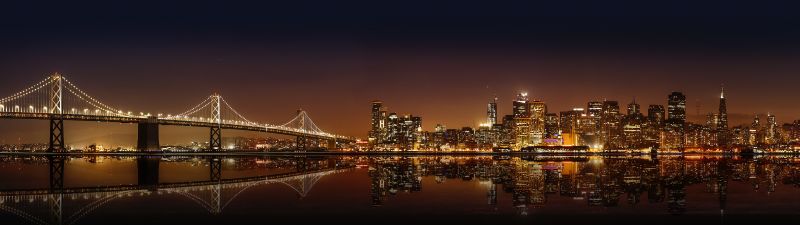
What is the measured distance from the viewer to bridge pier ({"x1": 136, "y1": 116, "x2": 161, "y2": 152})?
100312 mm

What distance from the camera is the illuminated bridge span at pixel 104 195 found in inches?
901

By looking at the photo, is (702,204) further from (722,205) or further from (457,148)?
(457,148)

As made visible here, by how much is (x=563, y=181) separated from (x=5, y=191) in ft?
77.7

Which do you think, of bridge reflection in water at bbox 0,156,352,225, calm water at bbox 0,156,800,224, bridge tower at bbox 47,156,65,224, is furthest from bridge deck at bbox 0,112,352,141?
calm water at bbox 0,156,800,224

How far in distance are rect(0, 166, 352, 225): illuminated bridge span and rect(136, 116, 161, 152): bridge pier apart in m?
66.8

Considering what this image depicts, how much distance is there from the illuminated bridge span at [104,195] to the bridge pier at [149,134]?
219 feet

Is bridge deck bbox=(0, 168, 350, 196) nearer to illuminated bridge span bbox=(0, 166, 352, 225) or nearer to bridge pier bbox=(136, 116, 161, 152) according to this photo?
illuminated bridge span bbox=(0, 166, 352, 225)

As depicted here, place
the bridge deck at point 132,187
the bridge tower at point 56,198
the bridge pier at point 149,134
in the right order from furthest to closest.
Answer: the bridge pier at point 149,134, the bridge deck at point 132,187, the bridge tower at point 56,198

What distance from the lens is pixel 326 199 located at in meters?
27.0

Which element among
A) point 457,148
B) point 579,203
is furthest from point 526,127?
point 579,203

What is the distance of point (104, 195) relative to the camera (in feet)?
94.4

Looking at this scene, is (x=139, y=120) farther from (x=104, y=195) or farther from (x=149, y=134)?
(x=104, y=195)

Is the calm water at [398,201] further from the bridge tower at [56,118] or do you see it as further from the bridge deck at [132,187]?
the bridge tower at [56,118]

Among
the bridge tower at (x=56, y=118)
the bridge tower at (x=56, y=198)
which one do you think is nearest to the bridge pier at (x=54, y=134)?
the bridge tower at (x=56, y=118)
